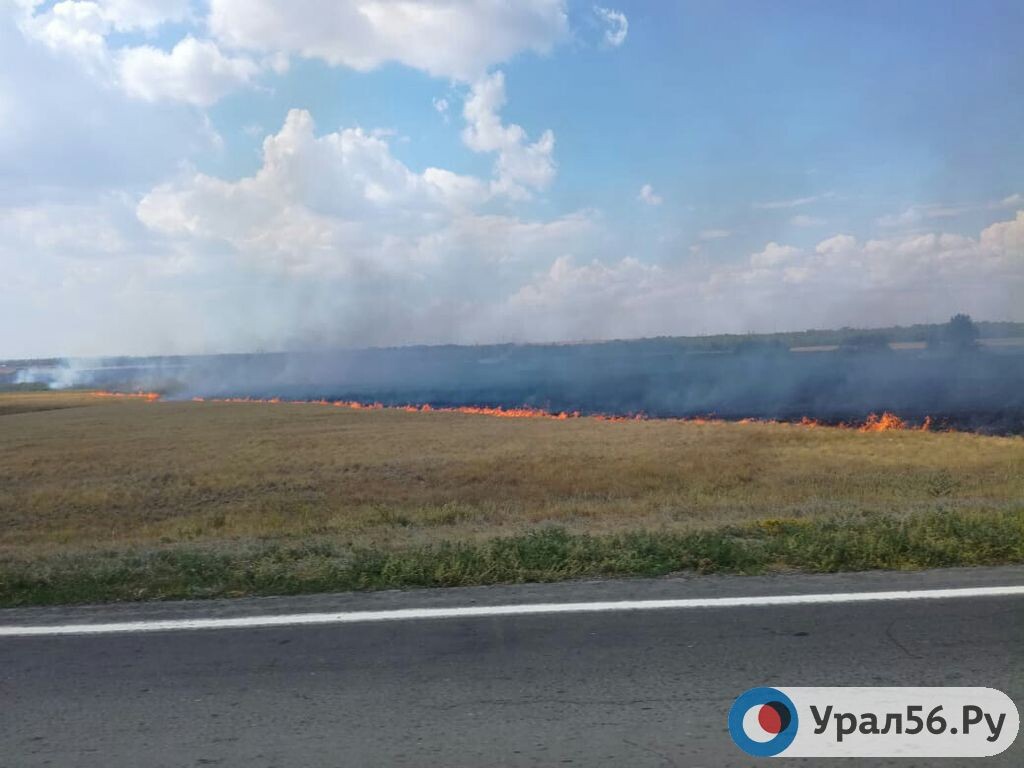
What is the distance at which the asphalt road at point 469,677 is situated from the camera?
13.1ft

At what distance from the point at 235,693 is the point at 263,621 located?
127cm

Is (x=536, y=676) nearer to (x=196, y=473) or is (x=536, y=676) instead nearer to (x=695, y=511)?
(x=695, y=511)

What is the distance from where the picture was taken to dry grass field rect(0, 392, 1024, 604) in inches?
329

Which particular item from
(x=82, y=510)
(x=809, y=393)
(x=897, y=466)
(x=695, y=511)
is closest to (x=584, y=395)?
(x=809, y=393)

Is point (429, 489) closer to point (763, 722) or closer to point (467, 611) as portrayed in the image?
point (467, 611)

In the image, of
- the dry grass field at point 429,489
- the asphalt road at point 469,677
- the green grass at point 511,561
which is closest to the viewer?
the asphalt road at point 469,677

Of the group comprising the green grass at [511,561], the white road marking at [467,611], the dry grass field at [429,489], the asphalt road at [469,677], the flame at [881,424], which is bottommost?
the flame at [881,424]

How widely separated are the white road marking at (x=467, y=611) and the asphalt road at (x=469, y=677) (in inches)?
5.0
